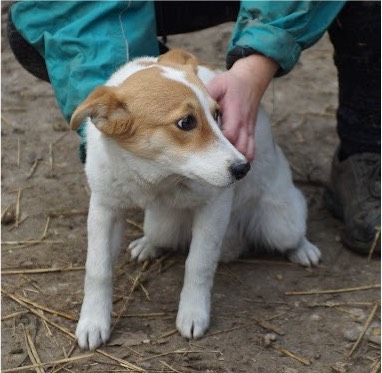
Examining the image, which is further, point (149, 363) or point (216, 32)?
point (216, 32)

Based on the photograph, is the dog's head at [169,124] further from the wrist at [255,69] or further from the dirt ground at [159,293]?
the dirt ground at [159,293]

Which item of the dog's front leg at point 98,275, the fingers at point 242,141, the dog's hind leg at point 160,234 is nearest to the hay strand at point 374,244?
the dog's hind leg at point 160,234

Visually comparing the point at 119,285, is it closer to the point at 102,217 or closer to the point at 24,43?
the point at 102,217

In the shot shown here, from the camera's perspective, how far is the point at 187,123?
7.66 ft

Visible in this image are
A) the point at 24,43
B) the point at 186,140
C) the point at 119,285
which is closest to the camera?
the point at 186,140

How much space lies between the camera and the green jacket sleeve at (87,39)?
295 cm

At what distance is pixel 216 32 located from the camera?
5316 millimetres

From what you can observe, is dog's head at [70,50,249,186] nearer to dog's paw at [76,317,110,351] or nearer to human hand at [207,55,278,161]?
human hand at [207,55,278,161]

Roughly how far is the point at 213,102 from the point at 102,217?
1.94 ft

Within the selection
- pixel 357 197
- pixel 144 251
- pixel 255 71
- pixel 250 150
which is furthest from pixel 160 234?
pixel 357 197

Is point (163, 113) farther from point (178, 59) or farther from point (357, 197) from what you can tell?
point (357, 197)

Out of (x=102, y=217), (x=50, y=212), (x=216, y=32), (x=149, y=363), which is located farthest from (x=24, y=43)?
(x=216, y=32)

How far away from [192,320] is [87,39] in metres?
1.11

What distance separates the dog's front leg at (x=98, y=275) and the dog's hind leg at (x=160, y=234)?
8.8 inches
